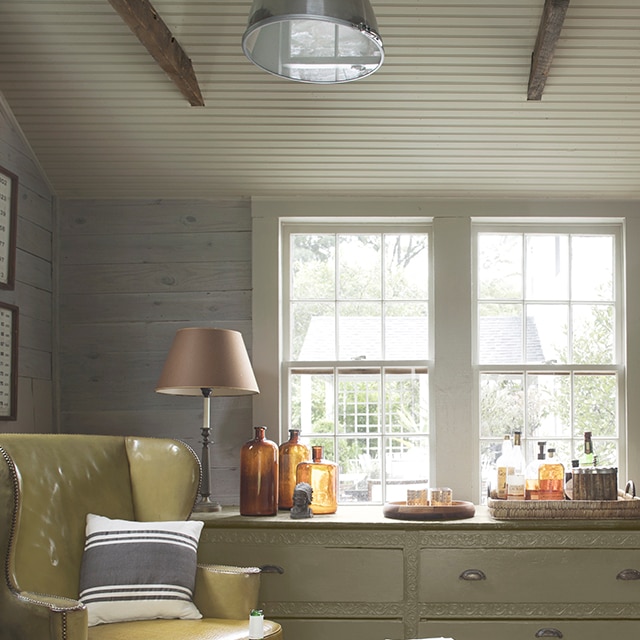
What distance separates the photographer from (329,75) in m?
2.29

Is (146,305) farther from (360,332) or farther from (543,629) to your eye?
(543,629)

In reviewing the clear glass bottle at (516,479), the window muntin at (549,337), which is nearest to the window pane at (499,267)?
the window muntin at (549,337)

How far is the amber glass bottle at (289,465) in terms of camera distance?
12.3ft

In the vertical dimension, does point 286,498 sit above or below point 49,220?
below

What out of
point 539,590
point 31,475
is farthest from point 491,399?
point 31,475

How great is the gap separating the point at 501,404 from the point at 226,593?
5.73ft

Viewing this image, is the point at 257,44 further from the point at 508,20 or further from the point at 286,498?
the point at 286,498

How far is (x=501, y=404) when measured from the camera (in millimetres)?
4133

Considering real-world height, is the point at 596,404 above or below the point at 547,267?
below

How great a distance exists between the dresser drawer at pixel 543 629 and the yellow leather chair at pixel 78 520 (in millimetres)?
922

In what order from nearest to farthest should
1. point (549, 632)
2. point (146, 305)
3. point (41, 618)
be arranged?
point (41, 618), point (549, 632), point (146, 305)

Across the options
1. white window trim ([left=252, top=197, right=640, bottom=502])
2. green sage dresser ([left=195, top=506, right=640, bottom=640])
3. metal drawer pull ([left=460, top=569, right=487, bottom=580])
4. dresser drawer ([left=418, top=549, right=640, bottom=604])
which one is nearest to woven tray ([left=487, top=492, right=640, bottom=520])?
green sage dresser ([left=195, top=506, right=640, bottom=640])

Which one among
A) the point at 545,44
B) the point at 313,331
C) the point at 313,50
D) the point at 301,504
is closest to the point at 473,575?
the point at 301,504

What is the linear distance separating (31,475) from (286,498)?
1.20m
